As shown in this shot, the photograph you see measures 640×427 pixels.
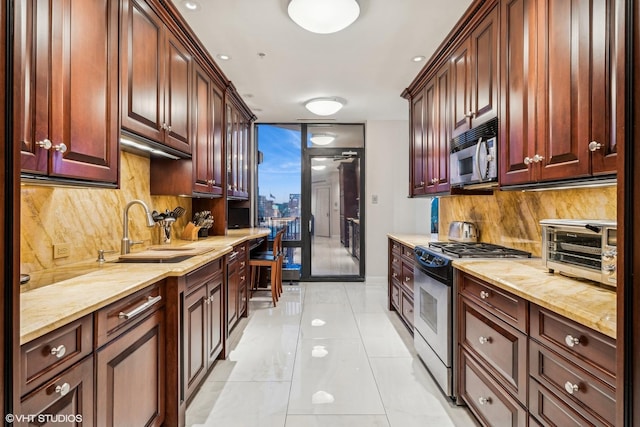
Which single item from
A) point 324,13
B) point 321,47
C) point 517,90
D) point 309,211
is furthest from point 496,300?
point 309,211

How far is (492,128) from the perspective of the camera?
Answer: 2191mm

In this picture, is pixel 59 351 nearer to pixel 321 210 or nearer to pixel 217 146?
pixel 217 146

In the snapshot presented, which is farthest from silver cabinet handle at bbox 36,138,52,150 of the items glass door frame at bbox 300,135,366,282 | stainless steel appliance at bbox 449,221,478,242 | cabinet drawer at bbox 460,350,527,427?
Result: glass door frame at bbox 300,135,366,282

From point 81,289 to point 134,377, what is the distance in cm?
48

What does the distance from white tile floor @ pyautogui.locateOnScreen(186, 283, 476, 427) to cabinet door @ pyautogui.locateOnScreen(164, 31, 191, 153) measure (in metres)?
1.85

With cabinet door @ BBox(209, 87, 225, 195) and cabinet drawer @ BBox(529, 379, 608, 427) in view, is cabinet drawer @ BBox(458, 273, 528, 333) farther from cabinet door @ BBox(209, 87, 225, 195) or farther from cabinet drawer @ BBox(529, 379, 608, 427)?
cabinet door @ BBox(209, 87, 225, 195)

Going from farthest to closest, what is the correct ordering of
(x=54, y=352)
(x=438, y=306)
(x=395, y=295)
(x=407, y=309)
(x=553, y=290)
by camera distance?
(x=395, y=295) < (x=407, y=309) < (x=438, y=306) < (x=553, y=290) < (x=54, y=352)

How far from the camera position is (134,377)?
4.97ft

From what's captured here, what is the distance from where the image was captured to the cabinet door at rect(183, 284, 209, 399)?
77.7 inches

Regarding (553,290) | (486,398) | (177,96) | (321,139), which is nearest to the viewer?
(553,290)

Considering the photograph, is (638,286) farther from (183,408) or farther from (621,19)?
(183,408)

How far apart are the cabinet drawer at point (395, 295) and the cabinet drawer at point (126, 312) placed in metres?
2.71

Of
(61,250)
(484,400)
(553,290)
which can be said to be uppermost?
(61,250)

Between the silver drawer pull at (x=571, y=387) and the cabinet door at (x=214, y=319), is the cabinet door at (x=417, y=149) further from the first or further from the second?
the silver drawer pull at (x=571, y=387)
